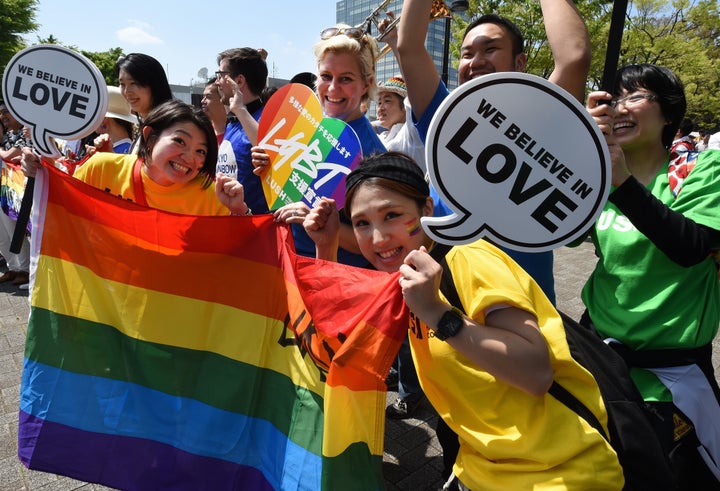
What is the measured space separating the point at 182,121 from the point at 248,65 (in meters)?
0.97

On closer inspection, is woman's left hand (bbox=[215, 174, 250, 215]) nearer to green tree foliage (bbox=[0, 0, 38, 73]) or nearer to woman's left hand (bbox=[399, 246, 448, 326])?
woman's left hand (bbox=[399, 246, 448, 326])

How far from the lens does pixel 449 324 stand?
3.82 ft

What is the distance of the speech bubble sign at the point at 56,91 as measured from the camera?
7.89 feet

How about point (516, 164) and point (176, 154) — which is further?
point (176, 154)

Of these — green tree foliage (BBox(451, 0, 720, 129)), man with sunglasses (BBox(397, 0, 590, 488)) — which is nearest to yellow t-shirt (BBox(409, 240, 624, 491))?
man with sunglasses (BBox(397, 0, 590, 488))

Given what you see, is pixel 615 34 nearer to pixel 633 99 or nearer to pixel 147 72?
pixel 633 99

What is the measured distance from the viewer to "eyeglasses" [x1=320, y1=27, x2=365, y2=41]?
8.08 feet

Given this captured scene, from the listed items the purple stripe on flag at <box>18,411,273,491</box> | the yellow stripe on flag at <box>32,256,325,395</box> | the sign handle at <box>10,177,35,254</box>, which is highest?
the sign handle at <box>10,177,35,254</box>

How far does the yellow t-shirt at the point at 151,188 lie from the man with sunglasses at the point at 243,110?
0.41 m

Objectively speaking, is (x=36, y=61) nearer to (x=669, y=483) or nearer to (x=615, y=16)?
(x=615, y=16)

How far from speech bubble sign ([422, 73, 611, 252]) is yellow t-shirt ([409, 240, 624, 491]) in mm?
136

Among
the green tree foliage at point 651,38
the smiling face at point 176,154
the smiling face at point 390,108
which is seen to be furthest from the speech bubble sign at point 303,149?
the green tree foliage at point 651,38

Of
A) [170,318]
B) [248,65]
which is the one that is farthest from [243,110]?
[170,318]

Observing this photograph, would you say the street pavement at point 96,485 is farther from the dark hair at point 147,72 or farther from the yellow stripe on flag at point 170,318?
the dark hair at point 147,72
